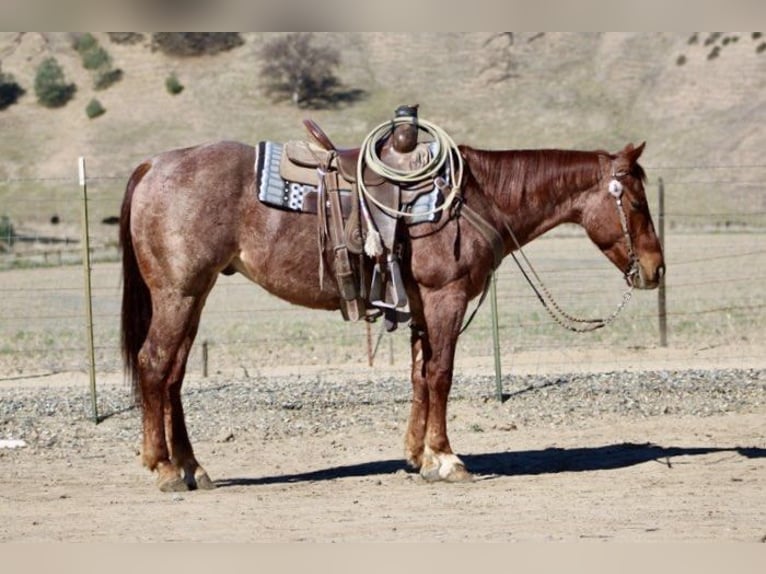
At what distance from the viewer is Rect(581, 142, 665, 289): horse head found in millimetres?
8641

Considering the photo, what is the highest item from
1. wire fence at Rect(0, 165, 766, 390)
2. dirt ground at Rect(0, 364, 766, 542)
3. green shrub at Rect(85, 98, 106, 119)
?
green shrub at Rect(85, 98, 106, 119)

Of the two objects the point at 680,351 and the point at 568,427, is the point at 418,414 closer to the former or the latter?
the point at 568,427

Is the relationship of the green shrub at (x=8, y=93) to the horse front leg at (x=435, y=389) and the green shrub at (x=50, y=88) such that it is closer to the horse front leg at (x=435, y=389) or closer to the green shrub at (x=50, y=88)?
the green shrub at (x=50, y=88)

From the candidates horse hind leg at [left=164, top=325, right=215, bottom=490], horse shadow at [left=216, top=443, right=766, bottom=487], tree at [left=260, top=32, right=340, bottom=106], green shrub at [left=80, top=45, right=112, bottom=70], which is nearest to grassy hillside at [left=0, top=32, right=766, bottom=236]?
green shrub at [left=80, top=45, right=112, bottom=70]

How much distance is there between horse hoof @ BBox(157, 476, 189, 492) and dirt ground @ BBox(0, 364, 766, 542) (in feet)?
0.36

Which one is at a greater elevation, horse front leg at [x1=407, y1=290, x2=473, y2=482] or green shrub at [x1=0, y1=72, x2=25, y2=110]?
green shrub at [x1=0, y1=72, x2=25, y2=110]

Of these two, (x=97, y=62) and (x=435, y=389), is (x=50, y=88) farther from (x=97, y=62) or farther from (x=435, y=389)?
(x=435, y=389)

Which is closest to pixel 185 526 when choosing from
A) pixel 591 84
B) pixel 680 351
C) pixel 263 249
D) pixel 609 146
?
pixel 263 249

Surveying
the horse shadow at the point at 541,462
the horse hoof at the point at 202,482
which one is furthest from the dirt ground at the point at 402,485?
the horse hoof at the point at 202,482

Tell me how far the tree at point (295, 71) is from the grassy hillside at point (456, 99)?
79 centimetres

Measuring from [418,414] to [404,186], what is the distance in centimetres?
158

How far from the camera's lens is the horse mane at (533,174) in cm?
875

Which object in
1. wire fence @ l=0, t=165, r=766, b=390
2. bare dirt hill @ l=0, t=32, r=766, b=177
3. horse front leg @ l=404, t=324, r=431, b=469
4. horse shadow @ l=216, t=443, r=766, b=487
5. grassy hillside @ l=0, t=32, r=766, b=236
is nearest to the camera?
horse front leg @ l=404, t=324, r=431, b=469

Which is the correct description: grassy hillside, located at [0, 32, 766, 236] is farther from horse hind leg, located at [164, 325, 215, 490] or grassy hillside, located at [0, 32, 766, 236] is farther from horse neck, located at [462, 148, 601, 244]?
horse neck, located at [462, 148, 601, 244]
